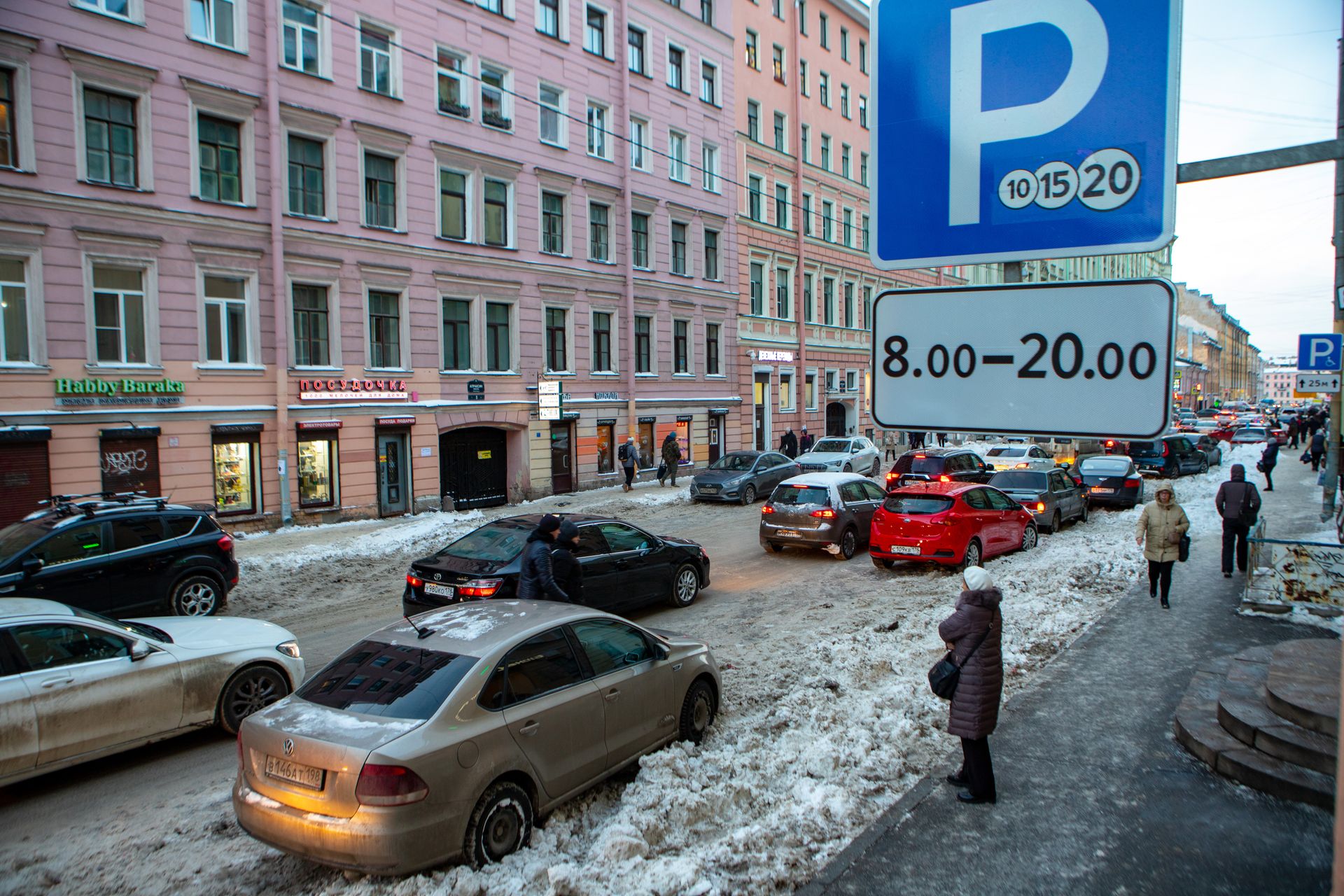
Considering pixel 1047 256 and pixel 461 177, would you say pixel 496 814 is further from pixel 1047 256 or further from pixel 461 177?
pixel 461 177

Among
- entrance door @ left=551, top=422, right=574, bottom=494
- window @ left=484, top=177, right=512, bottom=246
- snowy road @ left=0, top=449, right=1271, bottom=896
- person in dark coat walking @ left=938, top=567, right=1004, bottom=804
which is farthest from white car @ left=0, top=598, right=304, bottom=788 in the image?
entrance door @ left=551, top=422, right=574, bottom=494

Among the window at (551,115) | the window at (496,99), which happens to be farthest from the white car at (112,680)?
the window at (551,115)

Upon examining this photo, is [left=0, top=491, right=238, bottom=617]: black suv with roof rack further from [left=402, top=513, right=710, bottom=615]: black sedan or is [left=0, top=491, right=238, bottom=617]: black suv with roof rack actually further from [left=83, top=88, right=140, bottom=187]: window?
[left=83, top=88, right=140, bottom=187]: window

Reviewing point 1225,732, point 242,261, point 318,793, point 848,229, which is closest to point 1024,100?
point 318,793

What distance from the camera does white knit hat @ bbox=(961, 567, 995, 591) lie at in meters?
5.98

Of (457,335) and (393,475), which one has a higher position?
→ (457,335)

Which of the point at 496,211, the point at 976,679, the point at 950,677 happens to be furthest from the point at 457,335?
the point at 976,679

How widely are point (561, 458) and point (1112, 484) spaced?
15875 mm

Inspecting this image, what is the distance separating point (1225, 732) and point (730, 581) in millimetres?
8650

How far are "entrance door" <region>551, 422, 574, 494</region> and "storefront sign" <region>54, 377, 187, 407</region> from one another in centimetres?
1096

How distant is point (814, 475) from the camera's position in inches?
679

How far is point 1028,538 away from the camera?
16891 millimetres

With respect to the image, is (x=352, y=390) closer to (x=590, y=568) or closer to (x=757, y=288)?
(x=590, y=568)

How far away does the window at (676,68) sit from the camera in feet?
105
